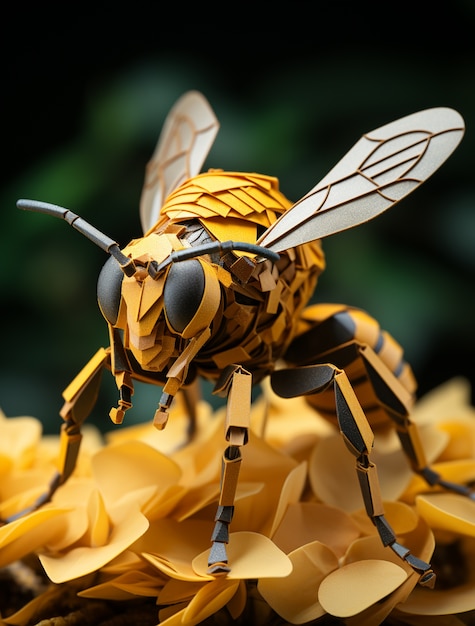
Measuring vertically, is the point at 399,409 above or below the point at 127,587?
above

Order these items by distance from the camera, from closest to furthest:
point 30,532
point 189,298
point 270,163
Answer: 1. point 189,298
2. point 30,532
3. point 270,163

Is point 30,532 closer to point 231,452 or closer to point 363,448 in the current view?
point 231,452

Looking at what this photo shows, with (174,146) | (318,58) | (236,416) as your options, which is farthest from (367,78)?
(236,416)

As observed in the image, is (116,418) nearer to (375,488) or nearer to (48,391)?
(375,488)

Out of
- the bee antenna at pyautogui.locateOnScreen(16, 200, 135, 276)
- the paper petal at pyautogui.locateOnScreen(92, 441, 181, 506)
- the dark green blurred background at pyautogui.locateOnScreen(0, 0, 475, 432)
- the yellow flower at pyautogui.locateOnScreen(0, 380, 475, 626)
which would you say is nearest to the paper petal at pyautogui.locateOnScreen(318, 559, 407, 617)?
the yellow flower at pyautogui.locateOnScreen(0, 380, 475, 626)

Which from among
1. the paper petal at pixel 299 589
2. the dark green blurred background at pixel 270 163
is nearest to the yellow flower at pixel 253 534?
the paper petal at pixel 299 589

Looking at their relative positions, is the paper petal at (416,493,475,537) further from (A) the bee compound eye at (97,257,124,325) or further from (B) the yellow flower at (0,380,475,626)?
(A) the bee compound eye at (97,257,124,325)

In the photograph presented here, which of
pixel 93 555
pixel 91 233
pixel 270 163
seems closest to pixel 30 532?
pixel 93 555
